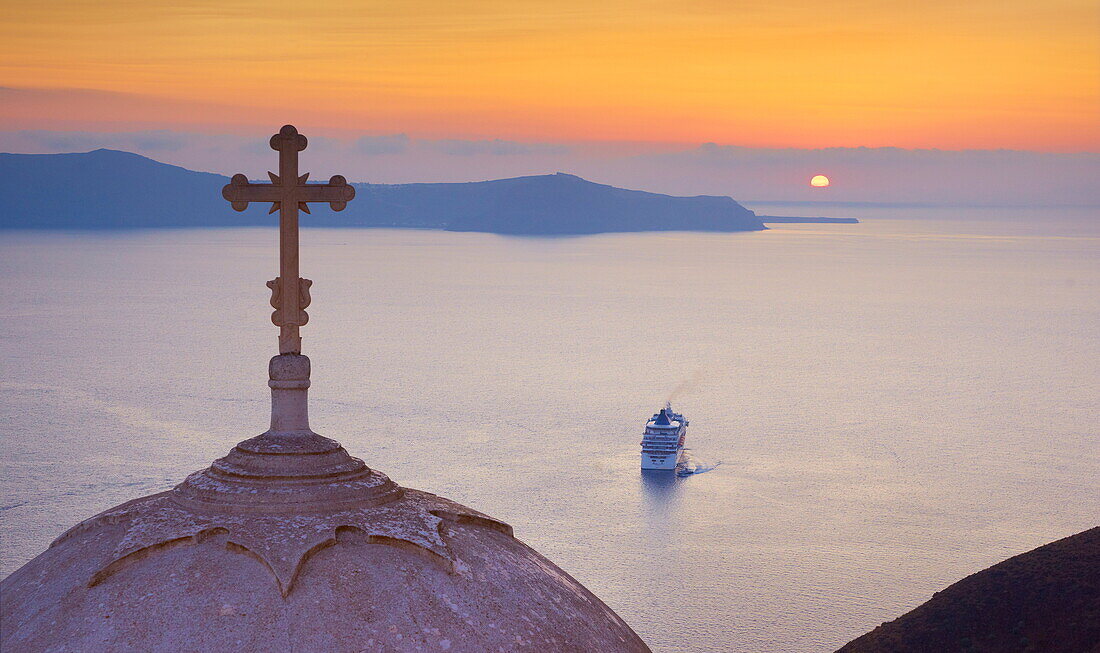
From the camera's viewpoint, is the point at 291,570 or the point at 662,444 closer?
the point at 291,570

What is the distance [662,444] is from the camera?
56031 mm

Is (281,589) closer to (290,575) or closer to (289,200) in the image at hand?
(290,575)

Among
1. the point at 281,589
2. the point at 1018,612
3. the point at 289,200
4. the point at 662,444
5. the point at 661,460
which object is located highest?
the point at 289,200

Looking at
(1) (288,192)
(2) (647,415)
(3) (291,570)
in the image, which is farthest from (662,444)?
(3) (291,570)

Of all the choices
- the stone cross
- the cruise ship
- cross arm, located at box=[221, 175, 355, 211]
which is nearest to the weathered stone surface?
the stone cross

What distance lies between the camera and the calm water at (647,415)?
45.0m

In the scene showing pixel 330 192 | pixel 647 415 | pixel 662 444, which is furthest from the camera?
pixel 647 415

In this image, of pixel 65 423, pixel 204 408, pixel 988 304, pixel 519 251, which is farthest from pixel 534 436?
pixel 519 251

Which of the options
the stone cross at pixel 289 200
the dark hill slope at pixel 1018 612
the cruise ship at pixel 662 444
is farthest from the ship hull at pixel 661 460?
the stone cross at pixel 289 200

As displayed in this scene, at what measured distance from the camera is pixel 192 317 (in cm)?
10012

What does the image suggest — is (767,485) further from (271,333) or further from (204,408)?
(271,333)

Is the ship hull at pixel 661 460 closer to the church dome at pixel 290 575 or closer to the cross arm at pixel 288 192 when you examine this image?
the church dome at pixel 290 575

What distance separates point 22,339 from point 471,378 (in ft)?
108

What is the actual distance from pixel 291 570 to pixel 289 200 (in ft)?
5.57
